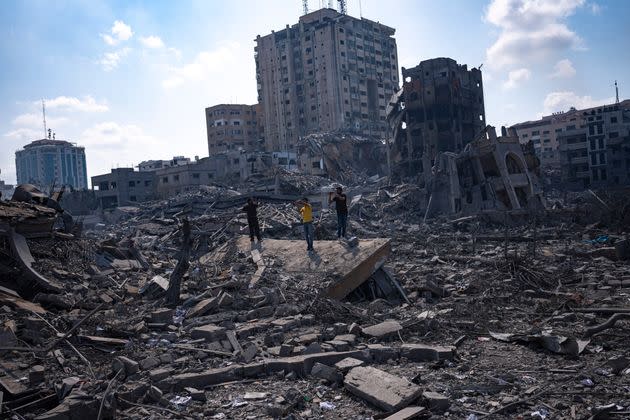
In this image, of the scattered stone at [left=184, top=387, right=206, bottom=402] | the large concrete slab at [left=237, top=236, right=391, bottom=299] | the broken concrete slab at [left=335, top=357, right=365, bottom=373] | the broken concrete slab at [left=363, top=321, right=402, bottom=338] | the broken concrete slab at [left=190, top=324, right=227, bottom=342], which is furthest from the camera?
the large concrete slab at [left=237, top=236, right=391, bottom=299]

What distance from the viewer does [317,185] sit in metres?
37.8

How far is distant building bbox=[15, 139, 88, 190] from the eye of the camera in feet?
322

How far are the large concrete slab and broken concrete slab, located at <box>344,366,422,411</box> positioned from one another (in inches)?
132

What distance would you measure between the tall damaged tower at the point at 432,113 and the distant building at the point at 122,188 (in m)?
27.0

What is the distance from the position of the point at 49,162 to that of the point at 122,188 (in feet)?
181

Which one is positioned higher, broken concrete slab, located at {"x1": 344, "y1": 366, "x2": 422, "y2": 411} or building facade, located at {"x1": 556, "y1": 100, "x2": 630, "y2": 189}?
building facade, located at {"x1": 556, "y1": 100, "x2": 630, "y2": 189}

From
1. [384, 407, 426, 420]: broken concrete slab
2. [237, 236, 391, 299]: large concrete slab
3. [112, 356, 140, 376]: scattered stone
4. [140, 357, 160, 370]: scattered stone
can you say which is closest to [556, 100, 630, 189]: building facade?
[237, 236, 391, 299]: large concrete slab

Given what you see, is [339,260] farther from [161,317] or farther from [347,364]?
[347,364]

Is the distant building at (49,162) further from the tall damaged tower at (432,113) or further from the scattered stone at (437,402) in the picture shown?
the scattered stone at (437,402)

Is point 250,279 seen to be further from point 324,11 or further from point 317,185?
point 324,11

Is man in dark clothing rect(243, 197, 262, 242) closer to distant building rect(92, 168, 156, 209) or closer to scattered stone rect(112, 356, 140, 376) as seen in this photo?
scattered stone rect(112, 356, 140, 376)

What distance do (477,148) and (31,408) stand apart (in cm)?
2795

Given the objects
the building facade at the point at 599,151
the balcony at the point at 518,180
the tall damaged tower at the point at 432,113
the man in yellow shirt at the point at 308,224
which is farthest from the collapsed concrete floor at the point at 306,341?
the building facade at the point at 599,151

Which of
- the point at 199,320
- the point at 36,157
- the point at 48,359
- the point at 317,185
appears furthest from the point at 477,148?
the point at 36,157
